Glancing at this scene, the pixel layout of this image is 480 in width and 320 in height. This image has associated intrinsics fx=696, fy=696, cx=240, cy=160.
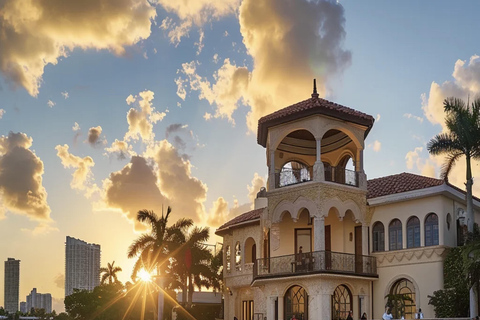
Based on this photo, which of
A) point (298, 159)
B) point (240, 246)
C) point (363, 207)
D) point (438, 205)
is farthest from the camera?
point (240, 246)

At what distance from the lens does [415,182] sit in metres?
34.3

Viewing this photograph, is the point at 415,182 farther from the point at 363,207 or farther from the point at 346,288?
the point at 346,288

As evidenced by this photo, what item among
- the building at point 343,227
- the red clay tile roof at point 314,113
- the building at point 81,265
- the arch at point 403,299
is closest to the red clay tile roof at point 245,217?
the building at point 343,227

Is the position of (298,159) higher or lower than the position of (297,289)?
higher

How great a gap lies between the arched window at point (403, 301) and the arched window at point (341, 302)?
1.96 metres

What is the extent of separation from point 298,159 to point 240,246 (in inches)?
310

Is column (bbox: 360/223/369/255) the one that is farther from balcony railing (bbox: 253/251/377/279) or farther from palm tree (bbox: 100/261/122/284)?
palm tree (bbox: 100/261/122/284)

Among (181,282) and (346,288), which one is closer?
(346,288)

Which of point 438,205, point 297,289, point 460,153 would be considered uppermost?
point 460,153

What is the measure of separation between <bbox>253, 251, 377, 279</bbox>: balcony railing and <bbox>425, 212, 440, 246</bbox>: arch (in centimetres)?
310

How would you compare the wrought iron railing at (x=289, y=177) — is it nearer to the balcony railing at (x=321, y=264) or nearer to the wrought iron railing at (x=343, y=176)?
the wrought iron railing at (x=343, y=176)

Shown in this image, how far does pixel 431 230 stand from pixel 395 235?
200 cm

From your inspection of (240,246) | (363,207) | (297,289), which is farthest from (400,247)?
(240,246)

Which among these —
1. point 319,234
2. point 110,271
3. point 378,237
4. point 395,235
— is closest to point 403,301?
point 395,235
